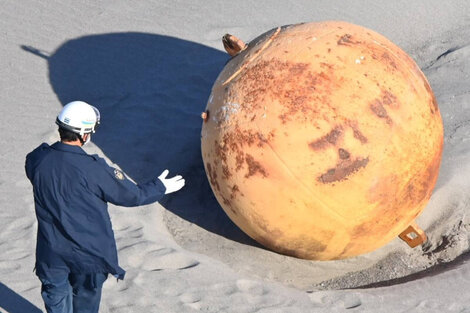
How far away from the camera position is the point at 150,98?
26.7 feet

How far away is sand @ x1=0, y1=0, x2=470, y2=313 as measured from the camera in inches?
231

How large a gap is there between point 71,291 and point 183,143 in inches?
103

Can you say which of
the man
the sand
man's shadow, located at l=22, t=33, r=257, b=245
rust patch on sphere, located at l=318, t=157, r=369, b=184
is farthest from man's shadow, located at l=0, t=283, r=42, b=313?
rust patch on sphere, located at l=318, t=157, r=369, b=184

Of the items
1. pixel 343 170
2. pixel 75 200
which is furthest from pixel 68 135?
pixel 343 170

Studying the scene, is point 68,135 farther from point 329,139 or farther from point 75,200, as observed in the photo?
point 329,139

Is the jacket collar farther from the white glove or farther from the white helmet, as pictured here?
the white glove

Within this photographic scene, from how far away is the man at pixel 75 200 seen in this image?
480 centimetres

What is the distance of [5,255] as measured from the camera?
20.2 ft

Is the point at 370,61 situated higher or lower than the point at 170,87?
Result: higher

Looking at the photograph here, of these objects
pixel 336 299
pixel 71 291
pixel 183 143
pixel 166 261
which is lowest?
pixel 336 299

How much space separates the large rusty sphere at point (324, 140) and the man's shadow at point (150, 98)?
90 cm

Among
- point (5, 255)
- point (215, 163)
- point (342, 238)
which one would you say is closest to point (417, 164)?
point (342, 238)

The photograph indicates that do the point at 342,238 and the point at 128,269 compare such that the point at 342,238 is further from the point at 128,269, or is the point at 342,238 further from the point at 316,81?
the point at 128,269

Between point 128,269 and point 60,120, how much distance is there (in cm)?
155
